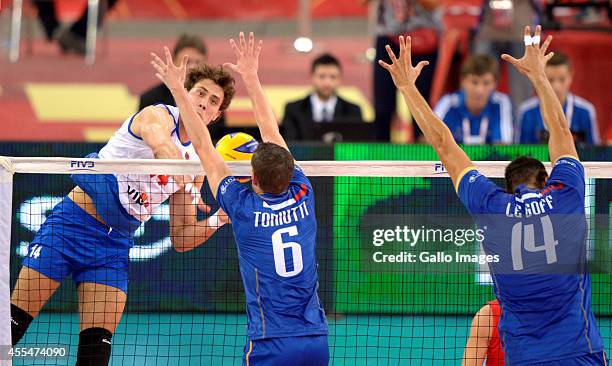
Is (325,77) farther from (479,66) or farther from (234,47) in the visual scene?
(234,47)

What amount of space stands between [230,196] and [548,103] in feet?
6.75

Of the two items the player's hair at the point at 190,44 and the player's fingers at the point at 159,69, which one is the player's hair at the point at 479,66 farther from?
the player's fingers at the point at 159,69

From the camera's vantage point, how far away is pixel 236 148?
7555mm

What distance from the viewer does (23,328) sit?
7.36 m

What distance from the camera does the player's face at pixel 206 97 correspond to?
7.31m

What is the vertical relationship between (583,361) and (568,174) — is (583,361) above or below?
below

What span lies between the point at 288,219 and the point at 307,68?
1354 cm

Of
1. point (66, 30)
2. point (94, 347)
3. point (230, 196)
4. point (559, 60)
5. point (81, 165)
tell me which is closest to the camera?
point (230, 196)

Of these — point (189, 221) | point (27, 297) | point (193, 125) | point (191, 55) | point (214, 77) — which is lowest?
point (27, 297)

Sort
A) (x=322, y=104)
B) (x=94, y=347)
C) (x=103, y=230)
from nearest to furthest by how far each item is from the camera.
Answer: (x=94, y=347) < (x=103, y=230) < (x=322, y=104)

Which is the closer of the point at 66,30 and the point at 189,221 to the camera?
the point at 189,221

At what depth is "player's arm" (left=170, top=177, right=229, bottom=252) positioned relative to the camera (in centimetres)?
756

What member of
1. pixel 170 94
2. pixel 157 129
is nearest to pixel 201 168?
pixel 157 129

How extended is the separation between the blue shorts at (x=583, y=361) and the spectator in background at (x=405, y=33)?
6947 millimetres
